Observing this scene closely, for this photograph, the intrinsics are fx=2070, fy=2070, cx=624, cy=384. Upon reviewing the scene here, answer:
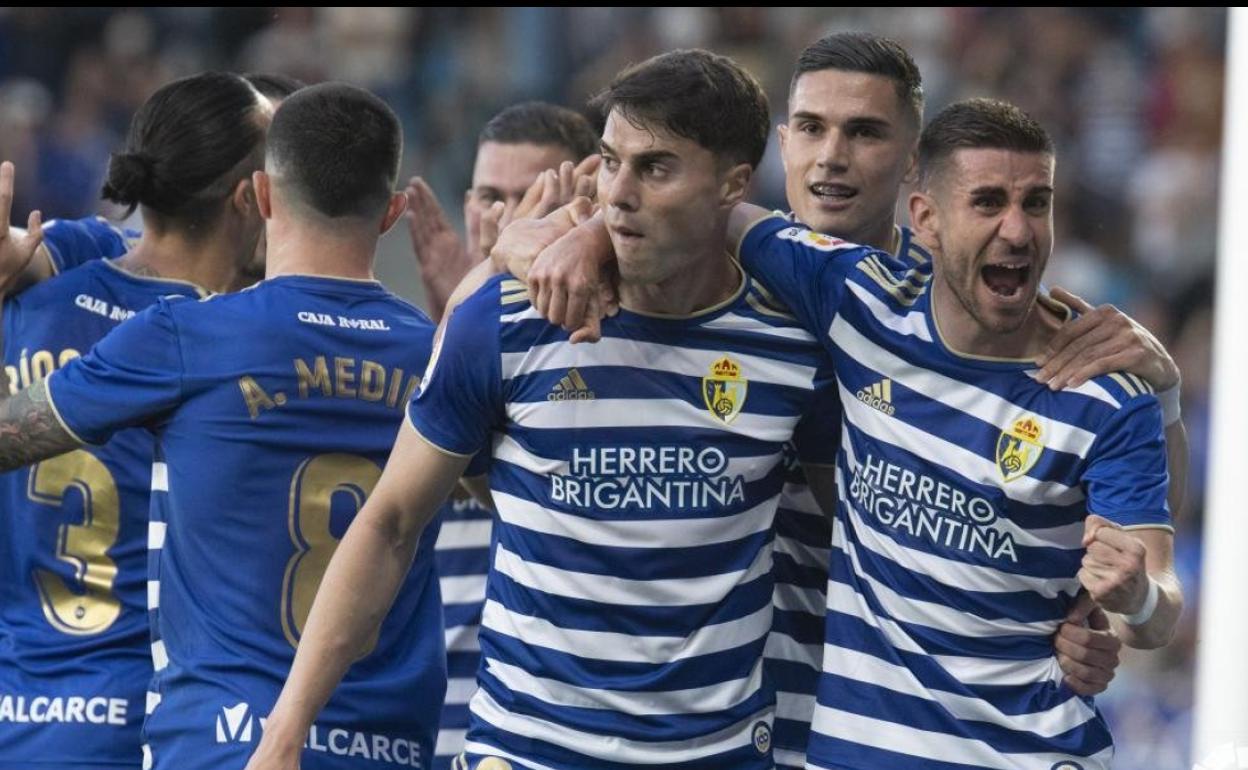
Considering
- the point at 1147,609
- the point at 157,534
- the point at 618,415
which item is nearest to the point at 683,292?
the point at 618,415

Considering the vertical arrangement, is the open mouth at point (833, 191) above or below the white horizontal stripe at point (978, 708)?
above

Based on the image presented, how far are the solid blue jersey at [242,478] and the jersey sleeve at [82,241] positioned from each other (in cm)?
68

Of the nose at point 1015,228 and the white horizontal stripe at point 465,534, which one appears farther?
the white horizontal stripe at point 465,534

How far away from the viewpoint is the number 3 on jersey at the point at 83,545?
496 centimetres

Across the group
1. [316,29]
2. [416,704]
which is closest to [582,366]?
[416,704]

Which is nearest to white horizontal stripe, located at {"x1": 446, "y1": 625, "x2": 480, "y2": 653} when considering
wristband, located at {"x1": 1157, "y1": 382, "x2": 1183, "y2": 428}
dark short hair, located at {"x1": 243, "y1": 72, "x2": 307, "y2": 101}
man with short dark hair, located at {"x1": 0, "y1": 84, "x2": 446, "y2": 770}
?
man with short dark hair, located at {"x1": 0, "y1": 84, "x2": 446, "y2": 770}

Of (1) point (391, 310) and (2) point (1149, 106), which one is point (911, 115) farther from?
(2) point (1149, 106)

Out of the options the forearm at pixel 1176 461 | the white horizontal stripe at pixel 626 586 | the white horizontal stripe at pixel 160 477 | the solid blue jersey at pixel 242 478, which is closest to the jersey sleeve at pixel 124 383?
the solid blue jersey at pixel 242 478

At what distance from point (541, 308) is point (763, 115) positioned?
0.72 m

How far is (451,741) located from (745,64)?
8.54 metres

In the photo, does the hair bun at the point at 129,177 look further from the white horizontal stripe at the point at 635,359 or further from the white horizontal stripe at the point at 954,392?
the white horizontal stripe at the point at 954,392

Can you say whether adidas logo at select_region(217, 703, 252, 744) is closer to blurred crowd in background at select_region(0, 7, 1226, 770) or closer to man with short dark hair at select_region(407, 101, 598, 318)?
man with short dark hair at select_region(407, 101, 598, 318)

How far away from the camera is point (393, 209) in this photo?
499 centimetres

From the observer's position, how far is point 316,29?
48.2ft
